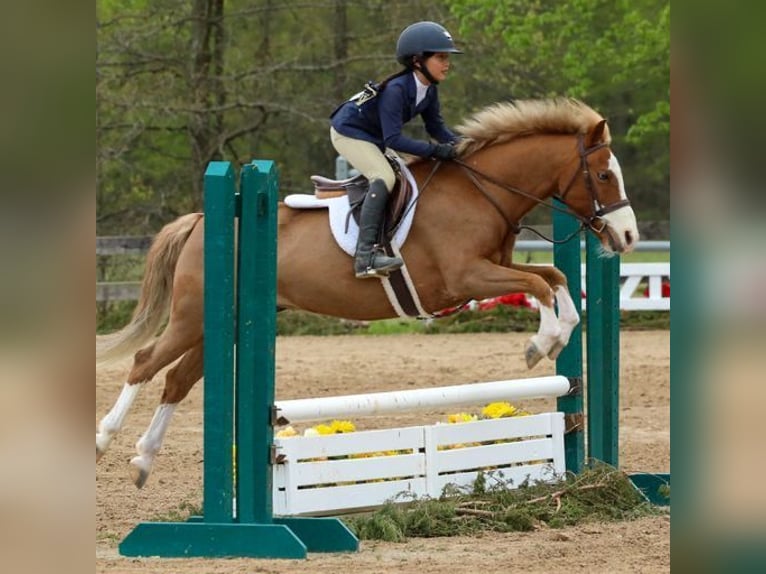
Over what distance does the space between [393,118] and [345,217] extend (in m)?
0.53

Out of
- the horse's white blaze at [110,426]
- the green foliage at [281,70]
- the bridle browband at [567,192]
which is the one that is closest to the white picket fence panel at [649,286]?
the green foliage at [281,70]

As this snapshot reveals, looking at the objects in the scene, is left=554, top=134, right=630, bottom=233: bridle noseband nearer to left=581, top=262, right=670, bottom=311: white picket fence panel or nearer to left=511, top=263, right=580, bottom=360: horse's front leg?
left=511, top=263, right=580, bottom=360: horse's front leg

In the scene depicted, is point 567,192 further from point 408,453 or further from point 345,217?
point 408,453

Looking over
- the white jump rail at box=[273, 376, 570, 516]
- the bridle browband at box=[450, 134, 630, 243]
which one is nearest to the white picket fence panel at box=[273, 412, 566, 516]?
the white jump rail at box=[273, 376, 570, 516]

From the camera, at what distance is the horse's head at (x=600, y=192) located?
225 inches

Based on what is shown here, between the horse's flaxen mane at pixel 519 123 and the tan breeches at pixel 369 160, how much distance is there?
46 centimetres

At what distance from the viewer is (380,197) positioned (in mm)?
5695

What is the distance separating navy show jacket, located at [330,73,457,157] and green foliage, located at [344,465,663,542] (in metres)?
1.64

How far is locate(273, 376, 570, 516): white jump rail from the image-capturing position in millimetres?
4852
